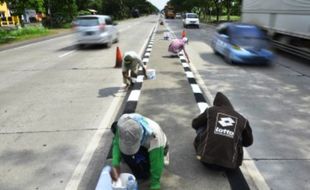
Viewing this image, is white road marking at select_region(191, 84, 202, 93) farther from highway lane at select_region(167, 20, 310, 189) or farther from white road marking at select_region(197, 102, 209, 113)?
white road marking at select_region(197, 102, 209, 113)

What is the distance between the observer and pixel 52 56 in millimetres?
15250

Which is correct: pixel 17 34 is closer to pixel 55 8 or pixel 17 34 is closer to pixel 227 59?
pixel 55 8

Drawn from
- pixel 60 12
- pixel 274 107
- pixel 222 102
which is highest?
pixel 60 12

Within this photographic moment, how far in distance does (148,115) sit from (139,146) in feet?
10.2

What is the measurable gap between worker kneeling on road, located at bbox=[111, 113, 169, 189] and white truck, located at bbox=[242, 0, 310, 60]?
10984mm

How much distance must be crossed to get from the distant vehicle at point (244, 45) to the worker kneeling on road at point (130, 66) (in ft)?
16.7

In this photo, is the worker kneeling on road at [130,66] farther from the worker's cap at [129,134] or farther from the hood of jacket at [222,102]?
the worker's cap at [129,134]

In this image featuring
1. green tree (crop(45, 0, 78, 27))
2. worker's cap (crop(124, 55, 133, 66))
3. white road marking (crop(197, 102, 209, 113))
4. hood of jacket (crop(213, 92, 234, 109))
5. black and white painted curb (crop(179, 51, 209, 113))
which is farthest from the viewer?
green tree (crop(45, 0, 78, 27))

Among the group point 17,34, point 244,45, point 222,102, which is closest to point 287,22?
point 244,45

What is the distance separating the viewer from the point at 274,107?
701cm

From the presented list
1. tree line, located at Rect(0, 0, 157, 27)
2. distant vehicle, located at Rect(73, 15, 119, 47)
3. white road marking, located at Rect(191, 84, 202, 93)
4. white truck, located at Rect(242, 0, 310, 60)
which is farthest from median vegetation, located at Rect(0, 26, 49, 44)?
white road marking, located at Rect(191, 84, 202, 93)

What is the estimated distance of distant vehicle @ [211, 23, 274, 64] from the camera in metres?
11.8

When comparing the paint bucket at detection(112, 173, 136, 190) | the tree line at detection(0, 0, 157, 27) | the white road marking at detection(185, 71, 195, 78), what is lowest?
the white road marking at detection(185, 71, 195, 78)

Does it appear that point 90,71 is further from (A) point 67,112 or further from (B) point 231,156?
(B) point 231,156
